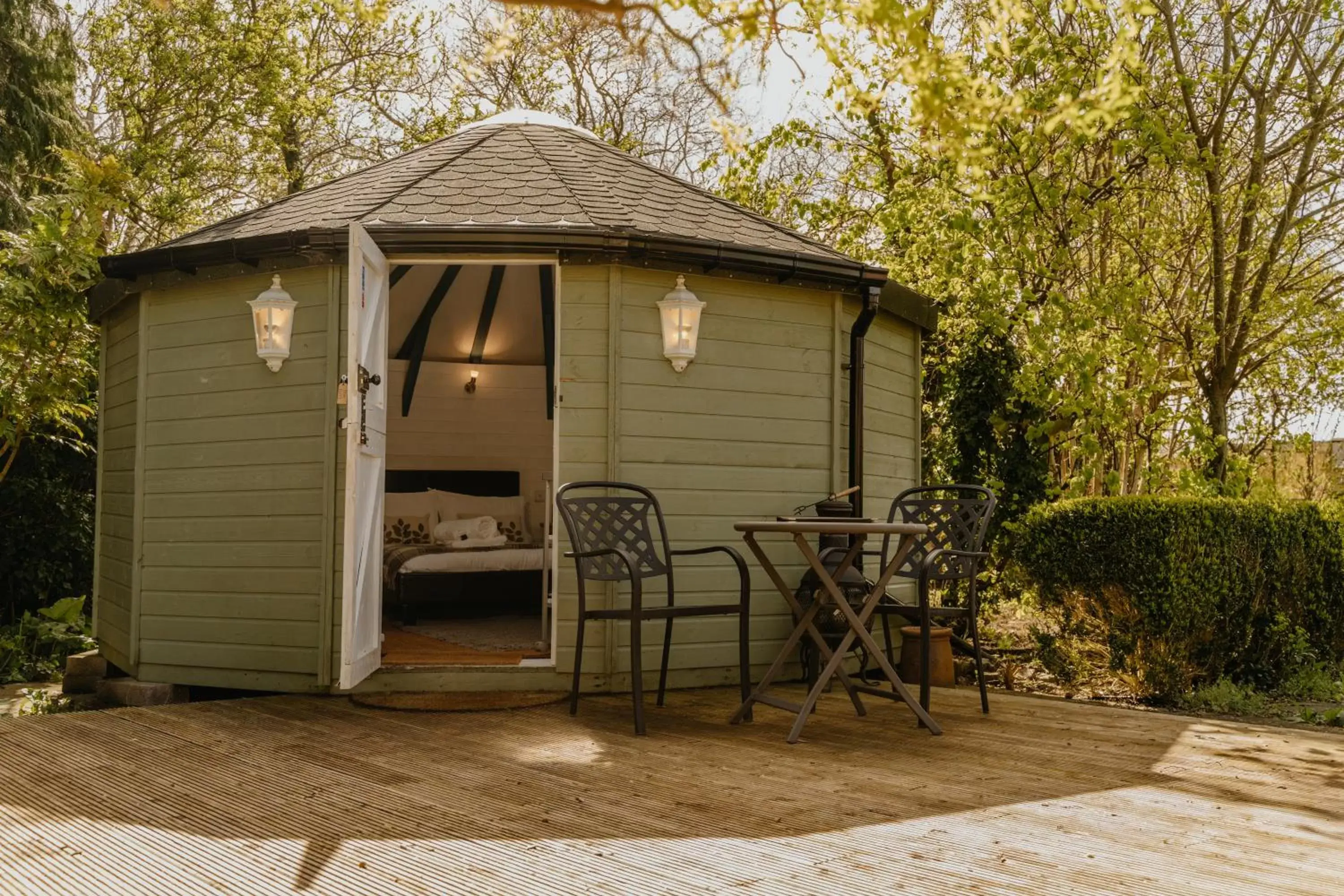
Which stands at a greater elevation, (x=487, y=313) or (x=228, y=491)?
(x=487, y=313)

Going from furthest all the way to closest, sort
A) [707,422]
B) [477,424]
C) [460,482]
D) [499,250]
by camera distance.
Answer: [477,424]
[460,482]
[707,422]
[499,250]

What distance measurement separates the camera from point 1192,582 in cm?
557

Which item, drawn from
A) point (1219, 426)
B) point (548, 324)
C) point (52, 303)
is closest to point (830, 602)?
point (1219, 426)

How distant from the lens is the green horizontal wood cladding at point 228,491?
5.22 metres

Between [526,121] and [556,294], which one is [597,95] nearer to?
[526,121]

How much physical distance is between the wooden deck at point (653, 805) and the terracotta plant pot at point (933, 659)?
1.29 metres

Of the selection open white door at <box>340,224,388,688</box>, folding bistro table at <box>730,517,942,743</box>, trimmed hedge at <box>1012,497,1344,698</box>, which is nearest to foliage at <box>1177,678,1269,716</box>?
trimmed hedge at <box>1012,497,1344,698</box>

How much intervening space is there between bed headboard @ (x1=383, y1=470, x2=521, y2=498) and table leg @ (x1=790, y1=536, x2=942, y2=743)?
5.29 meters

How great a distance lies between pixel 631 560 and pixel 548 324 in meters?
4.54

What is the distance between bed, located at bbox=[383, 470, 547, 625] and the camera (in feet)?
24.4

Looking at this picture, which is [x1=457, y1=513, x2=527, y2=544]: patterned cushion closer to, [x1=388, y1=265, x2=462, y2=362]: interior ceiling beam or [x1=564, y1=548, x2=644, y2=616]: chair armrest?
[x1=388, y1=265, x2=462, y2=362]: interior ceiling beam

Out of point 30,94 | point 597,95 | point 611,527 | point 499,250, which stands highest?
point 597,95

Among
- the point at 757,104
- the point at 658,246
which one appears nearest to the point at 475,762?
the point at 658,246

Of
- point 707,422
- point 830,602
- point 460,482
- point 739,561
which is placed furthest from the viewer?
point 460,482
